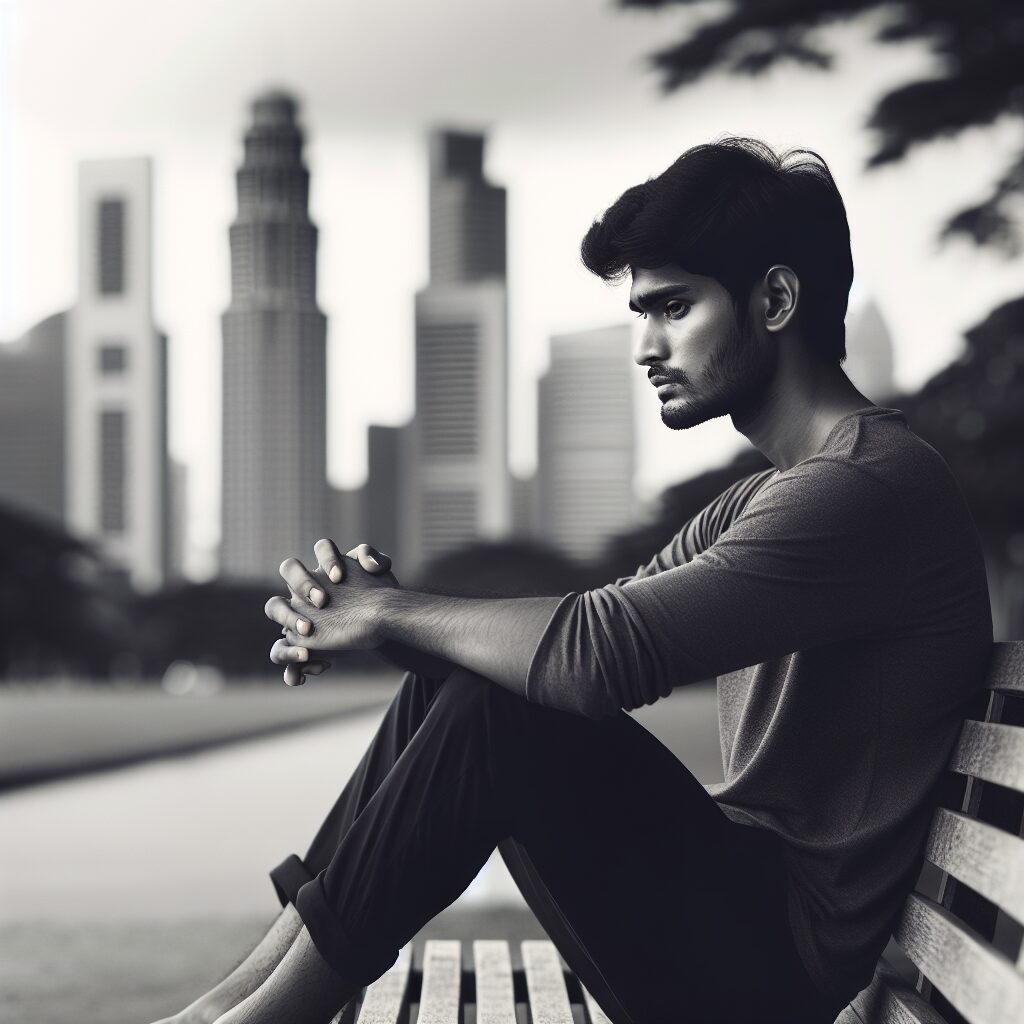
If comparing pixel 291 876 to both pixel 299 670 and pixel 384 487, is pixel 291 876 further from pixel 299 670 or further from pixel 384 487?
pixel 384 487

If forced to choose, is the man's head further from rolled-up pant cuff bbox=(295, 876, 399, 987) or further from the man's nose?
rolled-up pant cuff bbox=(295, 876, 399, 987)

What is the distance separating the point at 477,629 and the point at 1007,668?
54cm

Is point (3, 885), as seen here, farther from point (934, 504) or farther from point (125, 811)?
point (934, 504)

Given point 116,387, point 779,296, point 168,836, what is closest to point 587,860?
point 779,296

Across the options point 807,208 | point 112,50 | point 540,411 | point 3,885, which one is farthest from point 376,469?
point 807,208

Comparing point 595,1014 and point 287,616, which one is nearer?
point 287,616

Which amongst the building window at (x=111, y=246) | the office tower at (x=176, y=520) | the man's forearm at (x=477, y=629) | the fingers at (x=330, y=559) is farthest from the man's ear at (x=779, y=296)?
the building window at (x=111, y=246)

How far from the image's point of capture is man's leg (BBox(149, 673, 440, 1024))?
5.56 ft

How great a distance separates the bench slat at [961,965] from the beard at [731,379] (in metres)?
0.62

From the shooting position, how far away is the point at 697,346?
1.78m

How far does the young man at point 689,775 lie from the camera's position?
1502mm

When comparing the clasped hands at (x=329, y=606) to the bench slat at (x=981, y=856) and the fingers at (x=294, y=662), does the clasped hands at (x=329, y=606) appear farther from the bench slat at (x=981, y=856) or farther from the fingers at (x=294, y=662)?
the bench slat at (x=981, y=856)

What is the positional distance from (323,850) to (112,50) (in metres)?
40.1

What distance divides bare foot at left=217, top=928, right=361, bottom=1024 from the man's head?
0.79m
